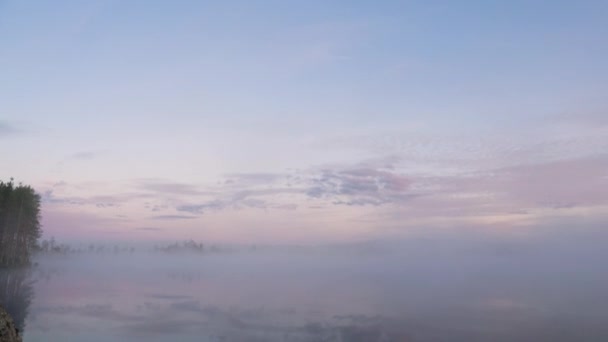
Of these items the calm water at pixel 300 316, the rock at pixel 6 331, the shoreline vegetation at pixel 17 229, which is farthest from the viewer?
the shoreline vegetation at pixel 17 229

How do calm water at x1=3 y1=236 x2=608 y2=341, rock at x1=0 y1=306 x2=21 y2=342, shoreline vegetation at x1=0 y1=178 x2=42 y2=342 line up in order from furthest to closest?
1. shoreline vegetation at x1=0 y1=178 x2=42 y2=342
2. calm water at x1=3 y1=236 x2=608 y2=341
3. rock at x1=0 y1=306 x2=21 y2=342

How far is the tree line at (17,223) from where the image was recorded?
→ 88375 mm

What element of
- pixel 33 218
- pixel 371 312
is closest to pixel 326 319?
pixel 371 312

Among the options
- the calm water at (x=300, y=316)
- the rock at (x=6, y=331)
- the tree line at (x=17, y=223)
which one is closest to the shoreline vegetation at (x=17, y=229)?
the tree line at (x=17, y=223)

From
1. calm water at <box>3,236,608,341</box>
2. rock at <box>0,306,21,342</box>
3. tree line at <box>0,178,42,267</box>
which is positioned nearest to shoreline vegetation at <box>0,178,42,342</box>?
tree line at <box>0,178,42,267</box>

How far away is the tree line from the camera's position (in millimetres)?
88375

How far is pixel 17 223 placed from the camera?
9062 centimetres

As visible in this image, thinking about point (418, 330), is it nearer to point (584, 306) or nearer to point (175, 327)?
point (175, 327)

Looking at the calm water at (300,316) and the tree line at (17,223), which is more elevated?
the tree line at (17,223)

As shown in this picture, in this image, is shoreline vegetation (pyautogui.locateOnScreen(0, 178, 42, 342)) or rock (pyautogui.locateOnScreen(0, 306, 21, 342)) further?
shoreline vegetation (pyautogui.locateOnScreen(0, 178, 42, 342))

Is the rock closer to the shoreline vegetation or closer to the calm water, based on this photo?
the calm water

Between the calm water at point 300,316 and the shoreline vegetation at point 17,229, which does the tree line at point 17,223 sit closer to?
the shoreline vegetation at point 17,229

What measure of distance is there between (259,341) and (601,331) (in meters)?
36.9

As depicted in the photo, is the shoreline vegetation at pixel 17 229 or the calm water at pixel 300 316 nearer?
the calm water at pixel 300 316
